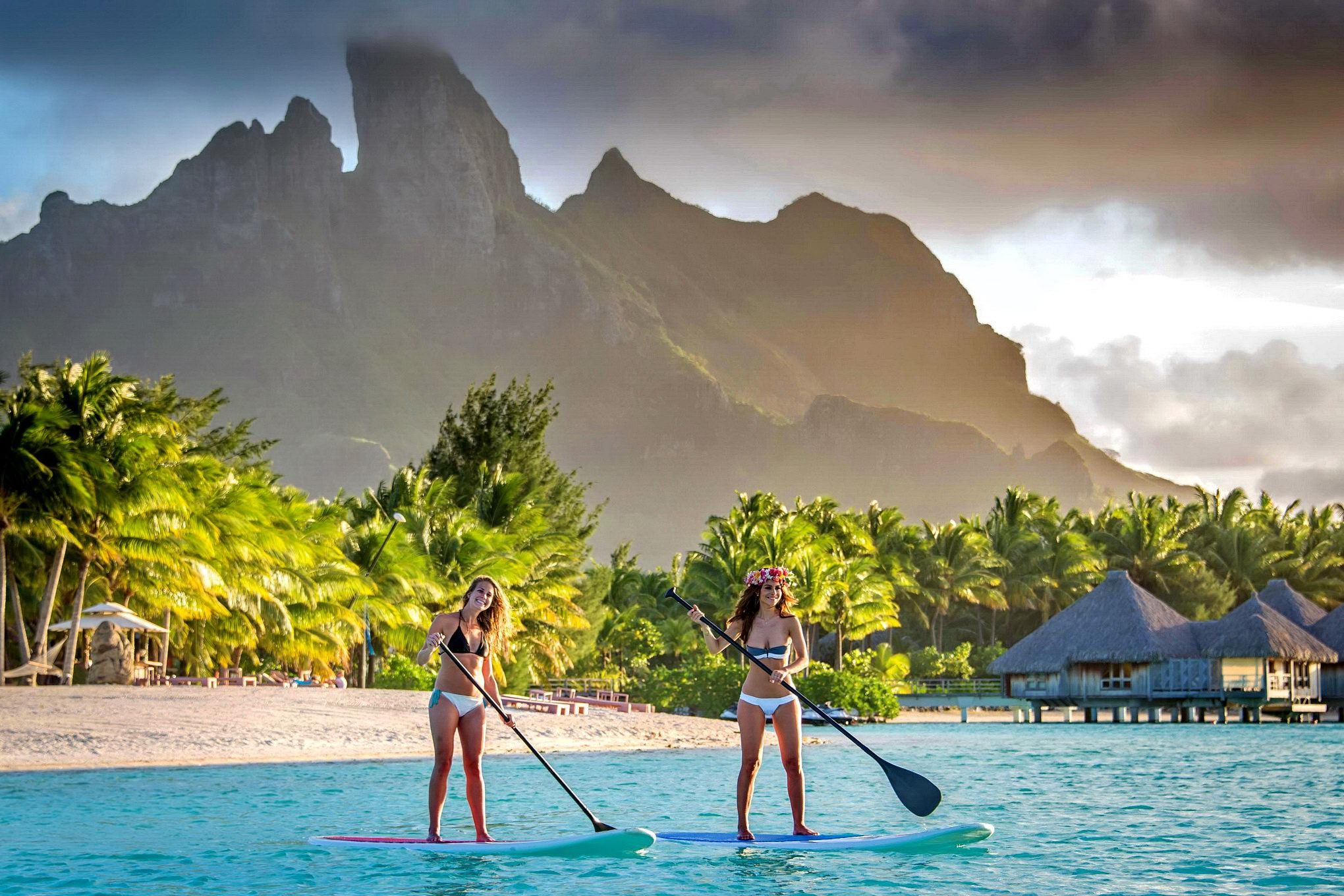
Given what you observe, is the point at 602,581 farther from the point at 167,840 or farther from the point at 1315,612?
the point at 167,840

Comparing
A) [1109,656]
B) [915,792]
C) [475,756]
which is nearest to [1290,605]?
[1109,656]

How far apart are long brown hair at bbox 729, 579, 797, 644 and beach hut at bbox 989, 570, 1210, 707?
39.0 meters

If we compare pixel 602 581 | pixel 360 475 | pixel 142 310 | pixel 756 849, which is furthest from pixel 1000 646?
pixel 142 310

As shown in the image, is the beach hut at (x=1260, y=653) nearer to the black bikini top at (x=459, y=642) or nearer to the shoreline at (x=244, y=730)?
the shoreline at (x=244, y=730)

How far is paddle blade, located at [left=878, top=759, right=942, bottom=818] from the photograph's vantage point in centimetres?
1038

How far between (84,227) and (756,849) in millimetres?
207904

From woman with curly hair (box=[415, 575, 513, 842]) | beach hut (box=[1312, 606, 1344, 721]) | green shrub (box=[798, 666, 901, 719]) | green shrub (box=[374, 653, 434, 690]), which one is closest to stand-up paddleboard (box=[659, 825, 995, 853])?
woman with curly hair (box=[415, 575, 513, 842])

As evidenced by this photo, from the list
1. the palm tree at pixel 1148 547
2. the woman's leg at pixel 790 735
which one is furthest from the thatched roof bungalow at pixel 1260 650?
the woman's leg at pixel 790 735

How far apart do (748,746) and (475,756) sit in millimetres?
1795

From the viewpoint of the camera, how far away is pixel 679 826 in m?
12.7

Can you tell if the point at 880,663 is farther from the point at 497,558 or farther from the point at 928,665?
the point at 497,558

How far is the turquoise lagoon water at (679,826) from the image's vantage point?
920 cm

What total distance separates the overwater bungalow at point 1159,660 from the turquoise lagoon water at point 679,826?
73.9 ft

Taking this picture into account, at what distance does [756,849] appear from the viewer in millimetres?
10570
